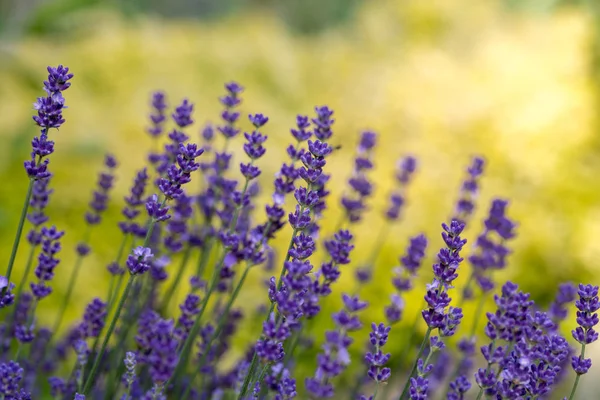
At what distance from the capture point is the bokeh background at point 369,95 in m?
4.62

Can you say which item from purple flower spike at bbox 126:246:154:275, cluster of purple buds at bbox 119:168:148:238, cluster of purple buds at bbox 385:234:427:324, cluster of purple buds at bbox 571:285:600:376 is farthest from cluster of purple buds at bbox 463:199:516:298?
purple flower spike at bbox 126:246:154:275

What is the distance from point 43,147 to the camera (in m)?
1.32

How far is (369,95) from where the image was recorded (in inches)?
228

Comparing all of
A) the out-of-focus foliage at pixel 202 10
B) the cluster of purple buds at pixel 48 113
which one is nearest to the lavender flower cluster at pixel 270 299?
the cluster of purple buds at pixel 48 113

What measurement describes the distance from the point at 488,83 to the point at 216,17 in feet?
8.97

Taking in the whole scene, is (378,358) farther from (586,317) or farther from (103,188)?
(103,188)

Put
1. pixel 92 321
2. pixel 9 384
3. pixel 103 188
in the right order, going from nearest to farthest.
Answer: pixel 9 384 → pixel 92 321 → pixel 103 188

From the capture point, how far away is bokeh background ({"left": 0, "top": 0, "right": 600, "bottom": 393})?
4625mm

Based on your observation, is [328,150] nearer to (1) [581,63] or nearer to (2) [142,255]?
(2) [142,255]

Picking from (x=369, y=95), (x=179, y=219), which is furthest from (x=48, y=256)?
(x=369, y=95)

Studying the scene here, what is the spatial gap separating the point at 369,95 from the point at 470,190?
3.66m

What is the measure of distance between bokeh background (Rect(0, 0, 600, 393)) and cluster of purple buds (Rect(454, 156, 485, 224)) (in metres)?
1.83

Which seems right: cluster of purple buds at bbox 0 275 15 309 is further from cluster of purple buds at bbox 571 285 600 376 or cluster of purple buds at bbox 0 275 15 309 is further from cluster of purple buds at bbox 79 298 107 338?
cluster of purple buds at bbox 571 285 600 376

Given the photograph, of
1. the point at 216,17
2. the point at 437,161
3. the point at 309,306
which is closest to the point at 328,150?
the point at 309,306
